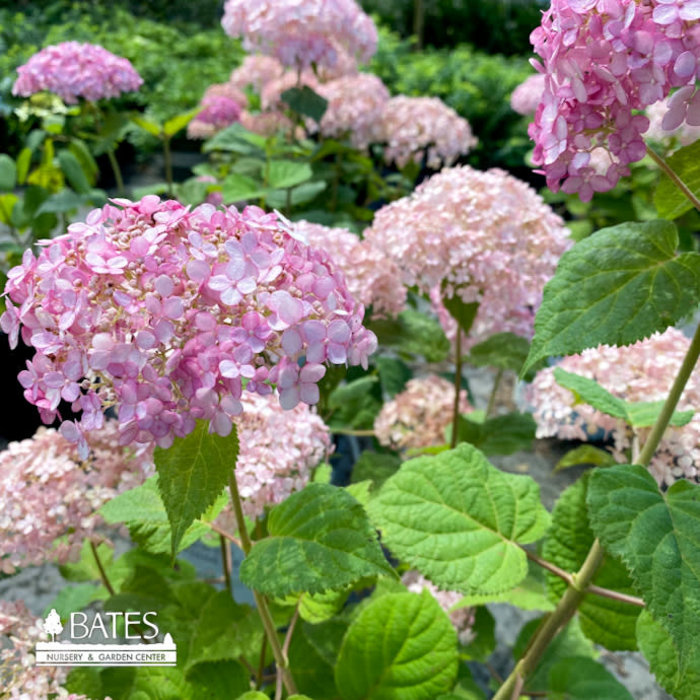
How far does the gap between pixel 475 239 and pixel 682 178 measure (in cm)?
42

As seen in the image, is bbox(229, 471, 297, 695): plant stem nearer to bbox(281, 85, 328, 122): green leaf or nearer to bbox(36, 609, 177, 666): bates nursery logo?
bbox(36, 609, 177, 666): bates nursery logo

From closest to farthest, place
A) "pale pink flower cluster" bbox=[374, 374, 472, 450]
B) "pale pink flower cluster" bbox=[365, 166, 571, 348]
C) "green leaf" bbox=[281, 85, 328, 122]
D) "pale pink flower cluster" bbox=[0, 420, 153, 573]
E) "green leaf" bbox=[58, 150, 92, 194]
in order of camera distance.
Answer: "pale pink flower cluster" bbox=[0, 420, 153, 573] < "pale pink flower cluster" bbox=[365, 166, 571, 348] < "pale pink flower cluster" bbox=[374, 374, 472, 450] < "green leaf" bbox=[58, 150, 92, 194] < "green leaf" bbox=[281, 85, 328, 122]

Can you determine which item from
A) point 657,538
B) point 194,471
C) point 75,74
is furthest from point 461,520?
point 75,74

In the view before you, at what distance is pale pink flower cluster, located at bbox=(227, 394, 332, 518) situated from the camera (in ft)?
2.62

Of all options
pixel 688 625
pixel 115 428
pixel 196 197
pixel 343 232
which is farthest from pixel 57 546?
pixel 196 197

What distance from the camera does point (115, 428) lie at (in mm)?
861

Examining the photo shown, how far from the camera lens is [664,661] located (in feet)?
2.20

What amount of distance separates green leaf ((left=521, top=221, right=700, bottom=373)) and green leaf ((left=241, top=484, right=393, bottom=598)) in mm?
207

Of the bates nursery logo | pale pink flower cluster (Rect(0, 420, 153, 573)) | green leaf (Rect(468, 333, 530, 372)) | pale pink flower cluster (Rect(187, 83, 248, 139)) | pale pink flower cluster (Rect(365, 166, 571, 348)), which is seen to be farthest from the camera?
pale pink flower cluster (Rect(187, 83, 248, 139))

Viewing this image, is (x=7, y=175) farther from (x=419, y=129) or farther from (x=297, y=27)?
(x=419, y=129)

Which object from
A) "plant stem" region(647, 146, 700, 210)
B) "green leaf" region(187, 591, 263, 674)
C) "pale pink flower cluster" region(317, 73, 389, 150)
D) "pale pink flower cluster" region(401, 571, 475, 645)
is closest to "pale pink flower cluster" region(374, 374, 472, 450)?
"pale pink flower cluster" region(401, 571, 475, 645)

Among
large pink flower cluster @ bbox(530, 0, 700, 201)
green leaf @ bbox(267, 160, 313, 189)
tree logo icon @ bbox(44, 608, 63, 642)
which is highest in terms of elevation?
large pink flower cluster @ bbox(530, 0, 700, 201)

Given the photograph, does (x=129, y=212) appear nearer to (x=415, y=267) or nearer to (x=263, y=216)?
(x=263, y=216)

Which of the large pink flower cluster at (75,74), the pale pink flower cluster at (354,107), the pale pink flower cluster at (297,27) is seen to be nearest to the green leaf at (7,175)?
the large pink flower cluster at (75,74)
